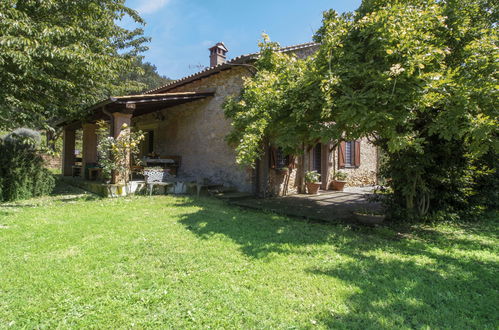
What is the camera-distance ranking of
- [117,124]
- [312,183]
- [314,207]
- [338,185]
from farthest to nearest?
[338,185]
[312,183]
[117,124]
[314,207]

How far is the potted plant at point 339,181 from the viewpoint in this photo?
1182cm

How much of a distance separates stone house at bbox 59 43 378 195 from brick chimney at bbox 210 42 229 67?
0.14 ft

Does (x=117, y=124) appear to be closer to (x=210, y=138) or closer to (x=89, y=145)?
(x=210, y=138)

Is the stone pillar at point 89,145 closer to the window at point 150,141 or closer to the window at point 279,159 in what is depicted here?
the window at point 150,141

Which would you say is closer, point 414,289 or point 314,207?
point 414,289

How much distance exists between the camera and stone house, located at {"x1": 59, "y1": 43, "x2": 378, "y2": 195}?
8.84 metres


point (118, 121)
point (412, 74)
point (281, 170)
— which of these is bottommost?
point (281, 170)

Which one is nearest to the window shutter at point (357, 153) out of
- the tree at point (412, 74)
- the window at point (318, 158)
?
the window at point (318, 158)

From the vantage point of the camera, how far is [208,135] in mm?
10047

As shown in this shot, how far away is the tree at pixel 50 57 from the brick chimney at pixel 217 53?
350 cm

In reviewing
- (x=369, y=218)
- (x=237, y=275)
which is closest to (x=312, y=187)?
(x=369, y=218)

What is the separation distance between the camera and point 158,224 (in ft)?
16.8

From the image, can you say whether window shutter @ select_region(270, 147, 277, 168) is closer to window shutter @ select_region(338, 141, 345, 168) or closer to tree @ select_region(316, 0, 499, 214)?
tree @ select_region(316, 0, 499, 214)

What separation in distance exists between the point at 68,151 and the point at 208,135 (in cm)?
822
